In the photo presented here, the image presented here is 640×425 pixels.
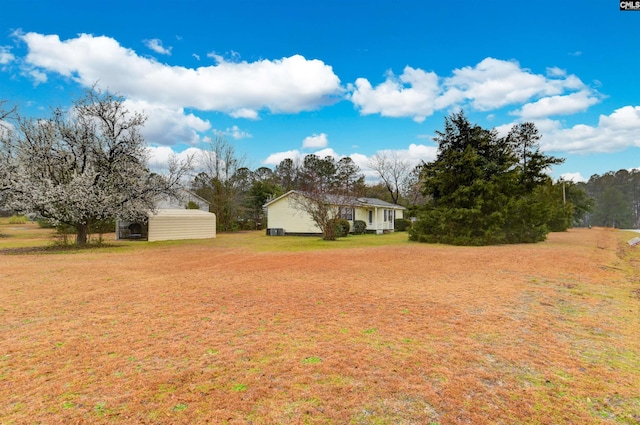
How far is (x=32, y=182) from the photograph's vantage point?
48.1ft

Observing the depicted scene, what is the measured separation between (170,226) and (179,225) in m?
0.66

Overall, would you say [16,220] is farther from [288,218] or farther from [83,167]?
[288,218]

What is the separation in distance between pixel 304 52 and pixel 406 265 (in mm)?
13008

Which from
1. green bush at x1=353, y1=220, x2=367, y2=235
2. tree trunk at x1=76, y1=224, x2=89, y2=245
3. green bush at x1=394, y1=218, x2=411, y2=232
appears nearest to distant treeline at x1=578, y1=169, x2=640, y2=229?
green bush at x1=394, y1=218, x2=411, y2=232

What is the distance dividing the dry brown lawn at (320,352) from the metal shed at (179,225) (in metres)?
13.8

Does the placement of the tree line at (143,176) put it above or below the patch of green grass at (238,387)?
above

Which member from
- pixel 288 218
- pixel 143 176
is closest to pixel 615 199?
pixel 288 218

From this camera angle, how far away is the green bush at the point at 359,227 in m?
26.3

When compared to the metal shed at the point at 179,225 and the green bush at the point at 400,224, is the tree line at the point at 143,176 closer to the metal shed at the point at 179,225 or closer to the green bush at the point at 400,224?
the metal shed at the point at 179,225

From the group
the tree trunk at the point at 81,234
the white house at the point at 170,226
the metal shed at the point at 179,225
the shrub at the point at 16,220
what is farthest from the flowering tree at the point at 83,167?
the shrub at the point at 16,220

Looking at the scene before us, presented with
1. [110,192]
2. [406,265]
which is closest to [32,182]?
[110,192]

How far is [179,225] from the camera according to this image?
22.7m

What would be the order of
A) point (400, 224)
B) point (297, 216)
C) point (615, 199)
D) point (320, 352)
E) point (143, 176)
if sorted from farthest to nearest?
point (615, 199) < point (400, 224) < point (297, 216) < point (143, 176) < point (320, 352)

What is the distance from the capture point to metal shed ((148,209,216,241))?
21.4 meters
